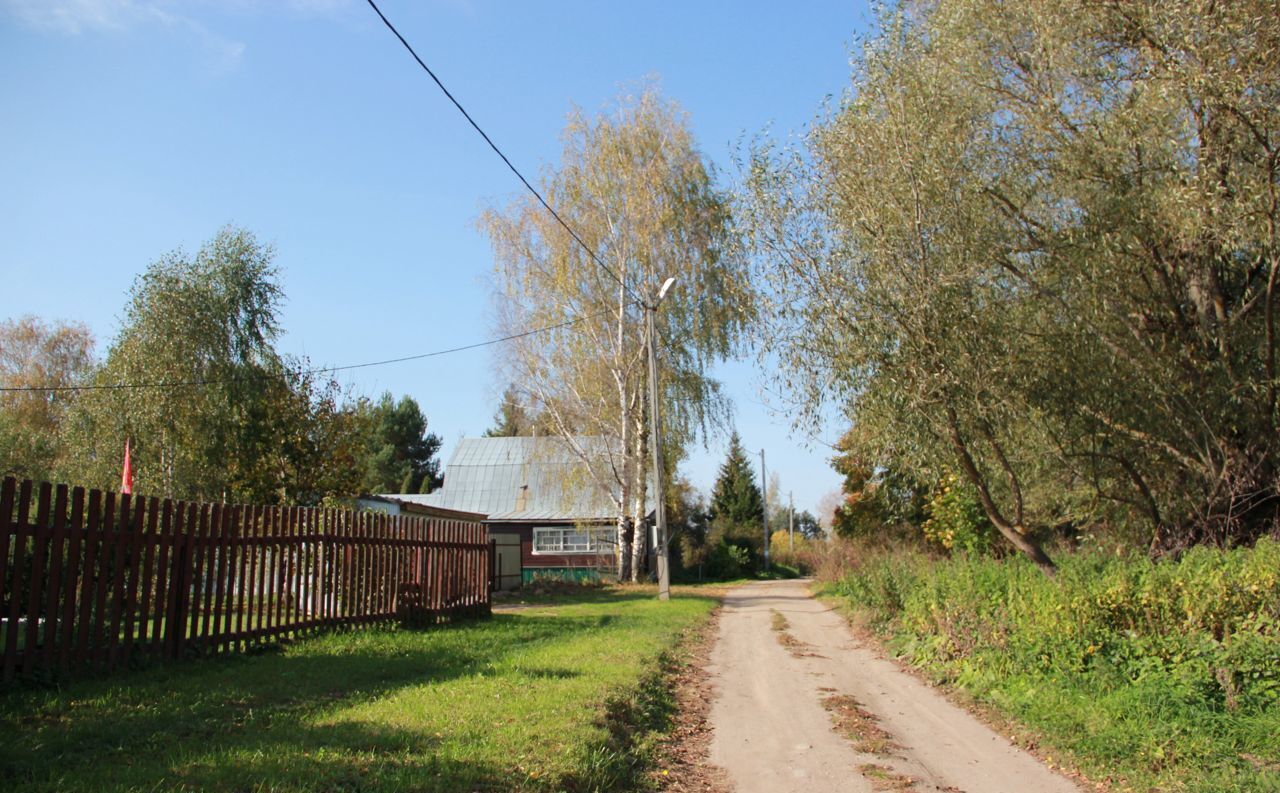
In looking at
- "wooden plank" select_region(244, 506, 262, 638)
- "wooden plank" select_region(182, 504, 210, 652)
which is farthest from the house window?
"wooden plank" select_region(182, 504, 210, 652)

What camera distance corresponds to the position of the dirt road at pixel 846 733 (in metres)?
6.73

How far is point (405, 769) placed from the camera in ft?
18.3

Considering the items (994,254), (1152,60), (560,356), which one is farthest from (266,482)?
(1152,60)

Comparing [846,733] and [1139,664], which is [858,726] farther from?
[1139,664]

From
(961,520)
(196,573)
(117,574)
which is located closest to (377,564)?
(196,573)

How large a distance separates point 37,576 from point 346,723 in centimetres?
321

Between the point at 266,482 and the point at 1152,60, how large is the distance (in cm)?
2148

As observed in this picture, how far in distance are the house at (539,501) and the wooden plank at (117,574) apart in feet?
59.7

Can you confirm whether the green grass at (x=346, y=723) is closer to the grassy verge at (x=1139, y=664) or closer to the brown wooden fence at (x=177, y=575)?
the brown wooden fence at (x=177, y=575)

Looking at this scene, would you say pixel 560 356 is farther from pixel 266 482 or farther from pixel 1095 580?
pixel 1095 580

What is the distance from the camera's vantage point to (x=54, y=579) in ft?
26.4

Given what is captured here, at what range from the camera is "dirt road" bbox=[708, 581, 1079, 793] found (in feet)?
22.1

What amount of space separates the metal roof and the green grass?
→ 2251cm

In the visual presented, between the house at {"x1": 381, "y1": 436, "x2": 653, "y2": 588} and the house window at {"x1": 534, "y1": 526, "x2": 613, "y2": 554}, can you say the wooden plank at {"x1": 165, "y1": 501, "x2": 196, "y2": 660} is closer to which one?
the house at {"x1": 381, "y1": 436, "x2": 653, "y2": 588}
